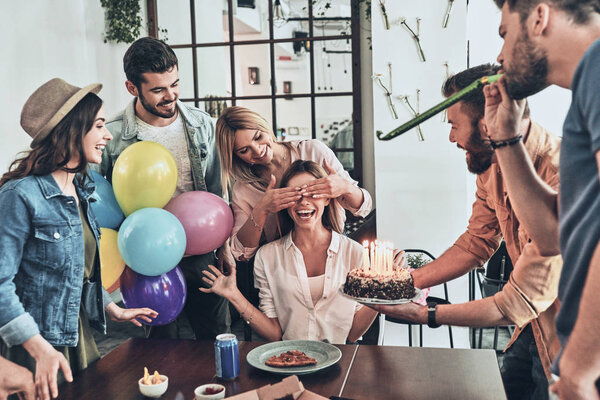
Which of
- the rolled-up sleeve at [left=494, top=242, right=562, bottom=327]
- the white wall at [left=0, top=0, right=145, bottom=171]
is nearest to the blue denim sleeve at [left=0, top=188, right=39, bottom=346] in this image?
the rolled-up sleeve at [left=494, top=242, right=562, bottom=327]

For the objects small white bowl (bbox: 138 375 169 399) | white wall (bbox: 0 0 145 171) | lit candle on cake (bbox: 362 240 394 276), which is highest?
white wall (bbox: 0 0 145 171)

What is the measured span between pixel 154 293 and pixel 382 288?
2.98 ft

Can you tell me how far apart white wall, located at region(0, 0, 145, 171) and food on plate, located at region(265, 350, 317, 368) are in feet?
9.33

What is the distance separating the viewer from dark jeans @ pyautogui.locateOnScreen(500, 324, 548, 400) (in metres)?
1.82

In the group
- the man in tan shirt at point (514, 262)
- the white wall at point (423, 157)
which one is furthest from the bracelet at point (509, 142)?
the white wall at point (423, 157)

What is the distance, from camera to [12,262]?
66.2 inches

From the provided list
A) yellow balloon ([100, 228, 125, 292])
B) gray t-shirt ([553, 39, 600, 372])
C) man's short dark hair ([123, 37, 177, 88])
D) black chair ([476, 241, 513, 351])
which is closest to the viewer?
gray t-shirt ([553, 39, 600, 372])

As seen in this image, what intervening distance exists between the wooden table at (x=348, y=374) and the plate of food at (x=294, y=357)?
0.08 feet

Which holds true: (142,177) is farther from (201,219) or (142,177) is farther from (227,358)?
(227,358)

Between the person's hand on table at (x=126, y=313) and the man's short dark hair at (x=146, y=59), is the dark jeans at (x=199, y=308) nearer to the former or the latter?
the person's hand on table at (x=126, y=313)

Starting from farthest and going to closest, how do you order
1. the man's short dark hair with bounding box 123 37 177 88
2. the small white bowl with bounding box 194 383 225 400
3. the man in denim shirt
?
the man in denim shirt → the man's short dark hair with bounding box 123 37 177 88 → the small white bowl with bounding box 194 383 225 400

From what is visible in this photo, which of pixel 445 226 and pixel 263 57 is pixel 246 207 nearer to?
pixel 445 226

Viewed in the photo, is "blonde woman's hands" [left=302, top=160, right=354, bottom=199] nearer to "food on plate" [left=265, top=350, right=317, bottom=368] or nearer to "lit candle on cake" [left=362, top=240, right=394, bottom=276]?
"lit candle on cake" [left=362, top=240, right=394, bottom=276]

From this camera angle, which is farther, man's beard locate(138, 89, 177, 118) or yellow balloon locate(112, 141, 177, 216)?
man's beard locate(138, 89, 177, 118)
